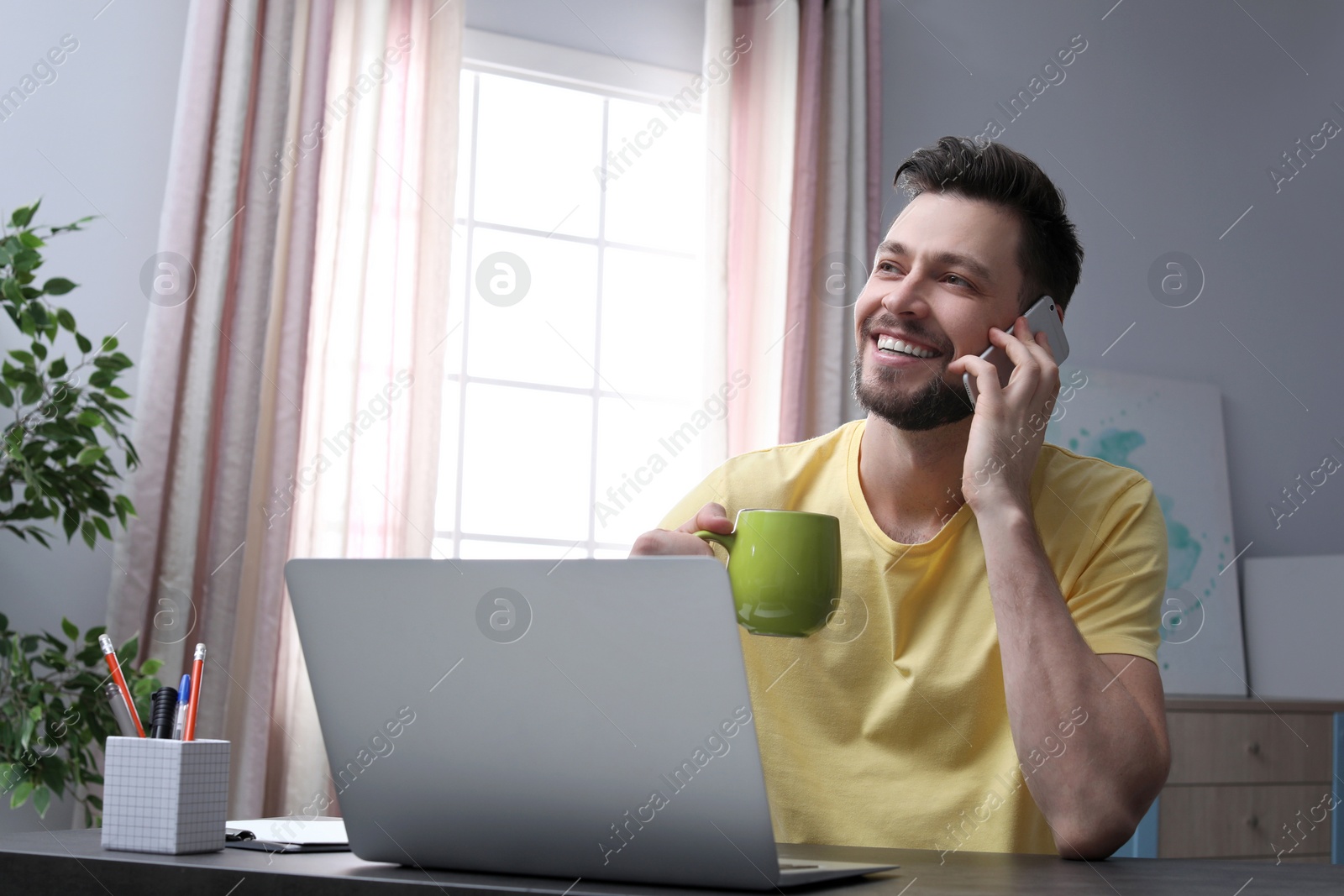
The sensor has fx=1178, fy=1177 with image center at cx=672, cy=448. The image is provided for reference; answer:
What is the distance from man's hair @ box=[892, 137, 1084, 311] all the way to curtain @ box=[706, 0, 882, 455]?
1.52 meters

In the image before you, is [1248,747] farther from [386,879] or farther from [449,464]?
[386,879]

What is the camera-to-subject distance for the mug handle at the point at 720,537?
1.05m

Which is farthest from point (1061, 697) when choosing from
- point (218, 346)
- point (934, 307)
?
point (218, 346)

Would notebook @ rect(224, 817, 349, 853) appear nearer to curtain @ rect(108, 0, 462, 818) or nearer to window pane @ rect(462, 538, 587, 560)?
curtain @ rect(108, 0, 462, 818)

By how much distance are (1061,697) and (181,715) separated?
773mm

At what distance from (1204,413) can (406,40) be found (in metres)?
2.72

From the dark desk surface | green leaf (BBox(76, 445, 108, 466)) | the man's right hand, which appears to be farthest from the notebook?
green leaf (BBox(76, 445, 108, 466))

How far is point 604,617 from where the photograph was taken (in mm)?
646

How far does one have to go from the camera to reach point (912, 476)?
1471mm

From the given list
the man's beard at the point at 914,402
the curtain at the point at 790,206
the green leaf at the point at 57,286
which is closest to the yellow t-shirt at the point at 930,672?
the man's beard at the point at 914,402

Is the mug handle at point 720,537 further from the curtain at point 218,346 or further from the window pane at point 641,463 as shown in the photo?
the window pane at point 641,463

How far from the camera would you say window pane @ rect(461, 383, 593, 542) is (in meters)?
3.00

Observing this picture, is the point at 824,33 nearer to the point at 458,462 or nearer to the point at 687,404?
the point at 687,404

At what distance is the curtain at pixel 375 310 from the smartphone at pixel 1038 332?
1.58m
